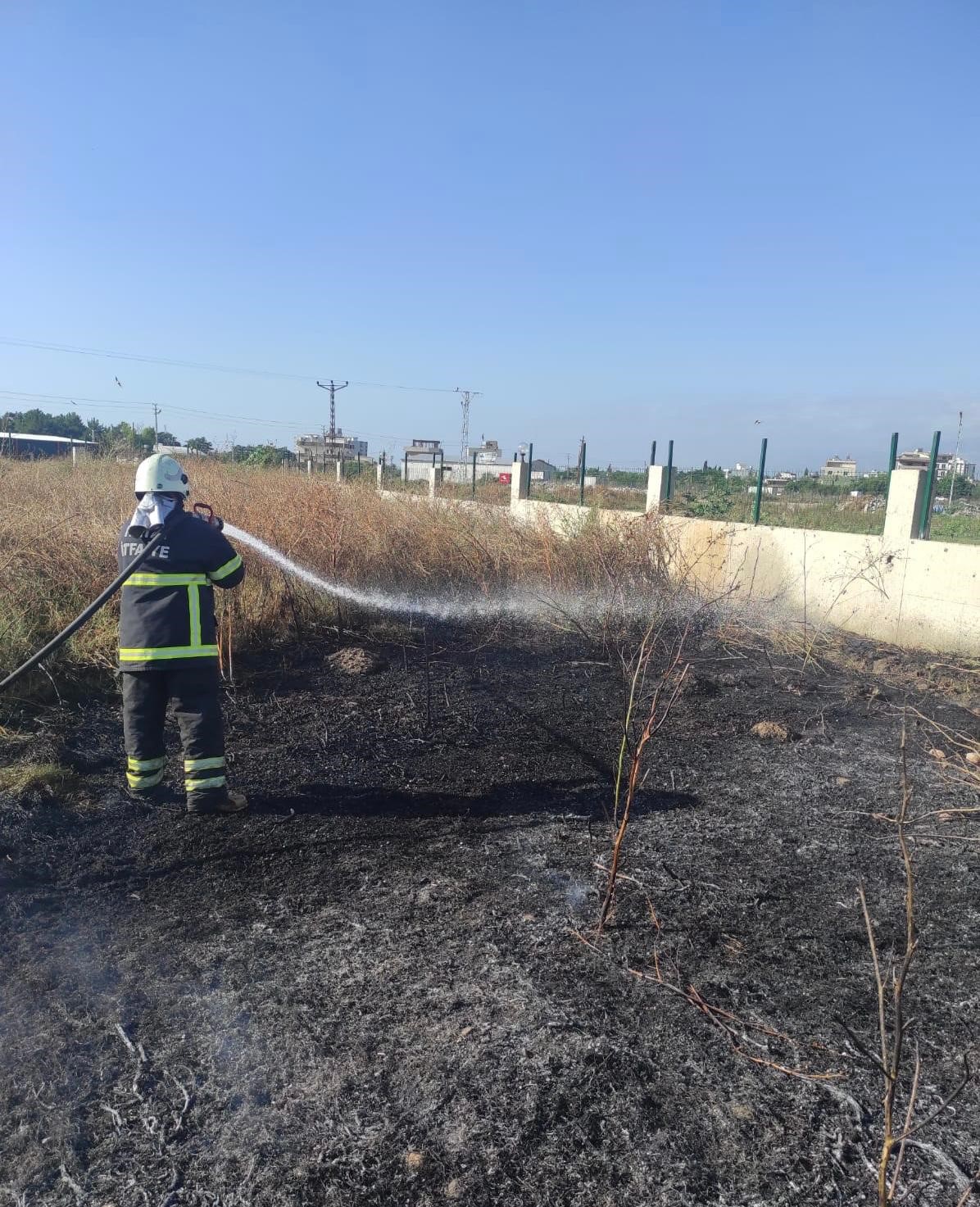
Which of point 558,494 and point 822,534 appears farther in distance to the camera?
point 558,494

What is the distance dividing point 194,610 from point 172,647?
22 cm

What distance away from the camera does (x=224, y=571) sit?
14.6ft

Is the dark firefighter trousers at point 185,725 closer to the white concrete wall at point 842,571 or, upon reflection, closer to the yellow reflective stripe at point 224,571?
the yellow reflective stripe at point 224,571

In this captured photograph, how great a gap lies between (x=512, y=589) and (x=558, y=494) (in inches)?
293

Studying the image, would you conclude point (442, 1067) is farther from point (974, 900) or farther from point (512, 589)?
point (512, 589)

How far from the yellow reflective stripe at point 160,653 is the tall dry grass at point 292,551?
2.46 m

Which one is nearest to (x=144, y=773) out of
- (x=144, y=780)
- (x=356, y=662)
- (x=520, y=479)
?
(x=144, y=780)

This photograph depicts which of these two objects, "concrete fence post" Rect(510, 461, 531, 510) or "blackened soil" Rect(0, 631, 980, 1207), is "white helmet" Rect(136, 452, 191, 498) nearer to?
"blackened soil" Rect(0, 631, 980, 1207)

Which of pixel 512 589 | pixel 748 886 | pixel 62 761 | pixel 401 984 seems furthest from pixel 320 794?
pixel 512 589

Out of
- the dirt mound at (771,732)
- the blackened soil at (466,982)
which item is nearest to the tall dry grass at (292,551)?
the blackened soil at (466,982)

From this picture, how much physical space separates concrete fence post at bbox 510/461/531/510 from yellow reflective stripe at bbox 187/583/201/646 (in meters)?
11.0

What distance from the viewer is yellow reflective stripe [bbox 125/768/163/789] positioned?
14.3 ft

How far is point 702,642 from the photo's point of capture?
332 inches

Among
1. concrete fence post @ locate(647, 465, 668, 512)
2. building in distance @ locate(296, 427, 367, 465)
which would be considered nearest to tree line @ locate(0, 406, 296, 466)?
building in distance @ locate(296, 427, 367, 465)
